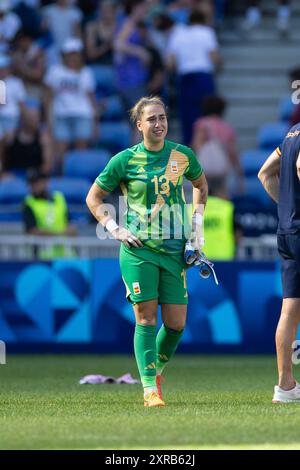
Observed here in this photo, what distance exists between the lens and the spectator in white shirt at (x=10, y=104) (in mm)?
18625

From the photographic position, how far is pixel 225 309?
15219 mm

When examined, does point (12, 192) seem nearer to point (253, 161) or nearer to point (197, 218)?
point (253, 161)

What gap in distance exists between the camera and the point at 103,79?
20.4 meters

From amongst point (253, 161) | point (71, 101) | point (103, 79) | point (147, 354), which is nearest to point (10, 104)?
point (71, 101)

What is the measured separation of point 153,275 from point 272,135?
31.0 feet

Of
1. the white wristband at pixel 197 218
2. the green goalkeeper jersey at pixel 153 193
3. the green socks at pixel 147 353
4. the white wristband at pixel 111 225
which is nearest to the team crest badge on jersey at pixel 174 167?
the green goalkeeper jersey at pixel 153 193

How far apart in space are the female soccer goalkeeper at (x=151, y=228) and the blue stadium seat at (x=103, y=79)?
10663 millimetres

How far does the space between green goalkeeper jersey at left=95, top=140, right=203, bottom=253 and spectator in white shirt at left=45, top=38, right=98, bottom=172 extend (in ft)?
29.7

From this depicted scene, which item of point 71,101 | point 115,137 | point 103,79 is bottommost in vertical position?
point 115,137

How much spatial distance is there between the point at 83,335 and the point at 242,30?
7.78 metres

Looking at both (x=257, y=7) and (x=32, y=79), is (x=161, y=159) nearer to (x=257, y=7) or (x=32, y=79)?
(x=32, y=79)

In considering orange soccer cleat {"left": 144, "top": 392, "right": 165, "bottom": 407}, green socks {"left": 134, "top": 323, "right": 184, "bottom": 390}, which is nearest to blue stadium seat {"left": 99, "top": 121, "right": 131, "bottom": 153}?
green socks {"left": 134, "top": 323, "right": 184, "bottom": 390}

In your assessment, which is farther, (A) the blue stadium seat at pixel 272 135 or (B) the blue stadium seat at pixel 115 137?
(B) the blue stadium seat at pixel 115 137

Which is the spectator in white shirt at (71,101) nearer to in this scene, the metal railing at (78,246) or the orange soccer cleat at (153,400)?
the metal railing at (78,246)
